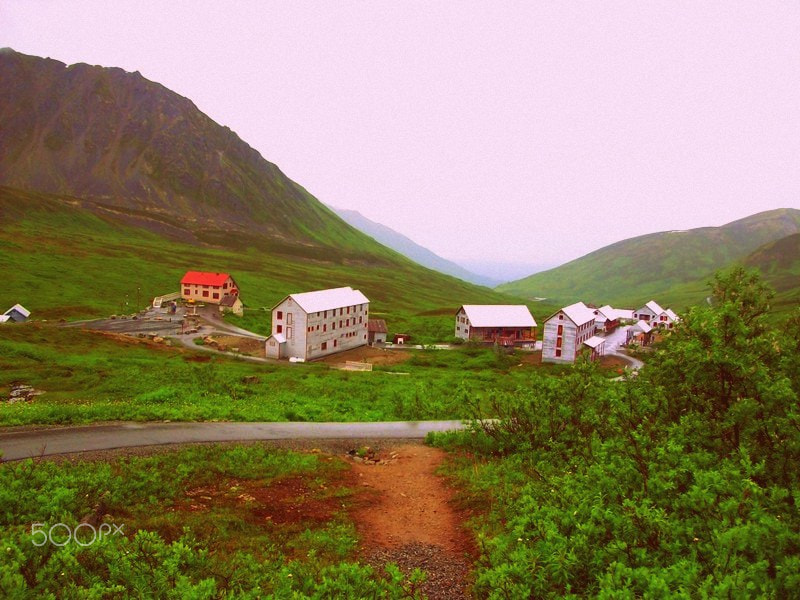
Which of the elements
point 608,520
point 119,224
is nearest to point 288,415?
point 608,520

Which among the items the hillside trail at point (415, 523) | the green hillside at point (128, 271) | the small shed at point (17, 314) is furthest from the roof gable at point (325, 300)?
the hillside trail at point (415, 523)

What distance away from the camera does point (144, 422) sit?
2416cm

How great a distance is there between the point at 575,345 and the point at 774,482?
229 feet

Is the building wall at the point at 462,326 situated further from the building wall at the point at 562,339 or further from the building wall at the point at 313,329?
the building wall at the point at 313,329

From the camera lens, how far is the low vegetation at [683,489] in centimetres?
705

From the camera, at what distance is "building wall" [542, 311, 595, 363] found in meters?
76.3

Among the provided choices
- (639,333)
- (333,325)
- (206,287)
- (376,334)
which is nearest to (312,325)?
(333,325)

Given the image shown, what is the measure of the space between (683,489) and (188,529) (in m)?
11.8

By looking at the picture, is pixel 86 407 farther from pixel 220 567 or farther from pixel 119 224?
pixel 119 224

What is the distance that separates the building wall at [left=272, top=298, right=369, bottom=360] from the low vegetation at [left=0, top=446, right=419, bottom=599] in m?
50.7

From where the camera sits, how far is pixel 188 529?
12.8 m

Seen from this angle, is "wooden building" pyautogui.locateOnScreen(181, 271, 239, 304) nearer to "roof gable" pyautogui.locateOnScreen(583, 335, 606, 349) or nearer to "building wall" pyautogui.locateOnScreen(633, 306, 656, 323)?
"roof gable" pyautogui.locateOnScreen(583, 335, 606, 349)

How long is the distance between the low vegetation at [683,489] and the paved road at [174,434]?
32.4ft

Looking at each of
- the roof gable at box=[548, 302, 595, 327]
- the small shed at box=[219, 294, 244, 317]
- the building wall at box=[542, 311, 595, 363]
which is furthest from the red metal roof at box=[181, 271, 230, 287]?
the roof gable at box=[548, 302, 595, 327]
